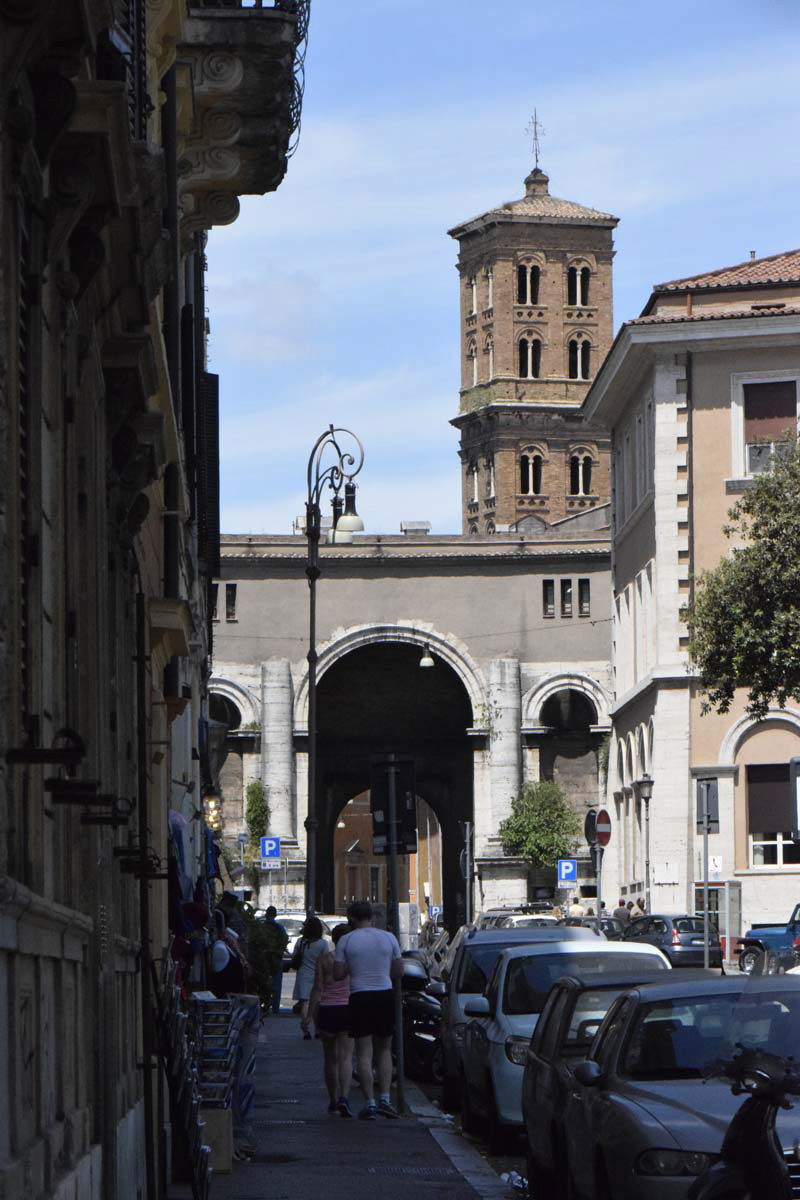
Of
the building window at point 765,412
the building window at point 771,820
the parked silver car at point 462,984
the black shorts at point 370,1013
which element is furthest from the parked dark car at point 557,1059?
the building window at point 765,412

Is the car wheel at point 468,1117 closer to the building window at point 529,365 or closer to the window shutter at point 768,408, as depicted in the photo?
the window shutter at point 768,408

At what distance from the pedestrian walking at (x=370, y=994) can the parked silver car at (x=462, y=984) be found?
1171mm

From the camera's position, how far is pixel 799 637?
3869 centimetres

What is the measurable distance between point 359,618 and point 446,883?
15.0m

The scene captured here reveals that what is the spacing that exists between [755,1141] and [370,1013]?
10.6 metres

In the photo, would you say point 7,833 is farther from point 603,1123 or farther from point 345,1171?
point 345,1171

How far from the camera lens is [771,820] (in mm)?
56781

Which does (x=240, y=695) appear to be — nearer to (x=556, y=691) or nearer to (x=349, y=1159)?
(x=556, y=691)

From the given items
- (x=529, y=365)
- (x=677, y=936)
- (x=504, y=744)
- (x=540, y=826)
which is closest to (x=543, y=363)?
(x=529, y=365)

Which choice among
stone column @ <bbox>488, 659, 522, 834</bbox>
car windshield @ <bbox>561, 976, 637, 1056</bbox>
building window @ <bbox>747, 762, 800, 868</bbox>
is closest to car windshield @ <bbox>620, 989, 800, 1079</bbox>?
car windshield @ <bbox>561, 976, 637, 1056</bbox>

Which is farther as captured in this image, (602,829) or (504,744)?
(504,744)

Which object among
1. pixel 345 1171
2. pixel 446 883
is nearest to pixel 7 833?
pixel 345 1171

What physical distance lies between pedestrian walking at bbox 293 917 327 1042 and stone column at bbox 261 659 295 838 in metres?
54.7

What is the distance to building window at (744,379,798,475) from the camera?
5756 centimetres
